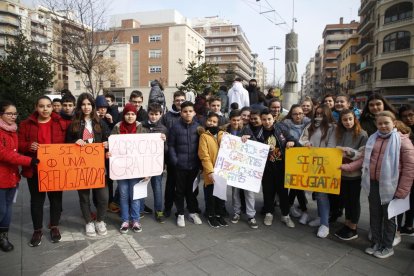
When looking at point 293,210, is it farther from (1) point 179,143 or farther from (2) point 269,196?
(1) point 179,143

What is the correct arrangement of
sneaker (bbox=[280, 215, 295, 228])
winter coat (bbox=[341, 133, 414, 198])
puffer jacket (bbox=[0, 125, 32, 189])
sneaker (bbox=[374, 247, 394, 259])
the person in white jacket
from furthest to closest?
the person in white jacket, sneaker (bbox=[280, 215, 295, 228]), sneaker (bbox=[374, 247, 394, 259]), puffer jacket (bbox=[0, 125, 32, 189]), winter coat (bbox=[341, 133, 414, 198])

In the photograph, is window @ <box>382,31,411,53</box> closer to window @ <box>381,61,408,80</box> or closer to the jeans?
window @ <box>381,61,408,80</box>

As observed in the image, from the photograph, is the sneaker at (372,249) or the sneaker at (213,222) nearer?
the sneaker at (372,249)

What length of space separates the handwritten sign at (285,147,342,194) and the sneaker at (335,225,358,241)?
65 centimetres

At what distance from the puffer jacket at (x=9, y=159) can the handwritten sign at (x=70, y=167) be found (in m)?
0.28

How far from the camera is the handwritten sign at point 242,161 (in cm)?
469

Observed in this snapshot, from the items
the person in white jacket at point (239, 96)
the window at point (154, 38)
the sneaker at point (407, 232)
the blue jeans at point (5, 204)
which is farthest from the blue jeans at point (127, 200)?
the window at point (154, 38)

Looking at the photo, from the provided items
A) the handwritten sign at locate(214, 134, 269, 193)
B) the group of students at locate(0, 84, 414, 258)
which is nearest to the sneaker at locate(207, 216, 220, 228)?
the group of students at locate(0, 84, 414, 258)

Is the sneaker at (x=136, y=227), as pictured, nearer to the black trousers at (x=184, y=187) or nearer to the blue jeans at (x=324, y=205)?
the black trousers at (x=184, y=187)

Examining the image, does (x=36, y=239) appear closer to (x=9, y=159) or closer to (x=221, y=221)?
(x=9, y=159)

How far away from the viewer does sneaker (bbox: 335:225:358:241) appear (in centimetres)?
436

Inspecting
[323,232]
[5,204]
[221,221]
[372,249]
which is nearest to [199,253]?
[221,221]

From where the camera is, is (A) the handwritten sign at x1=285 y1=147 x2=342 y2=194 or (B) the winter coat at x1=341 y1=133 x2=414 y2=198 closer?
(B) the winter coat at x1=341 y1=133 x2=414 y2=198

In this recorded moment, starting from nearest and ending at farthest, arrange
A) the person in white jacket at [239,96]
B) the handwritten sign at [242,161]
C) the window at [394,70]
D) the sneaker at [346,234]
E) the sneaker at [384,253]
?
the sneaker at [384,253]
the sneaker at [346,234]
the handwritten sign at [242,161]
the person in white jacket at [239,96]
the window at [394,70]
